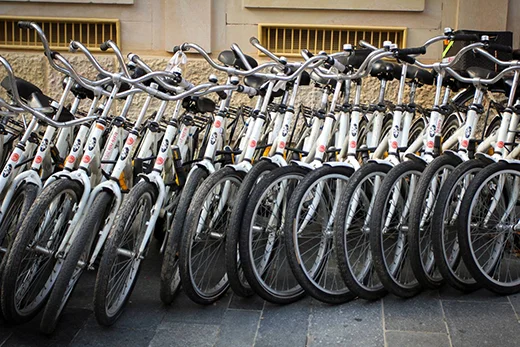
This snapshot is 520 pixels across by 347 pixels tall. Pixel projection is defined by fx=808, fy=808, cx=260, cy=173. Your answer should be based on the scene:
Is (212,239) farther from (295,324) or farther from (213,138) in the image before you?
(295,324)

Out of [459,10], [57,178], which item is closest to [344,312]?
[57,178]

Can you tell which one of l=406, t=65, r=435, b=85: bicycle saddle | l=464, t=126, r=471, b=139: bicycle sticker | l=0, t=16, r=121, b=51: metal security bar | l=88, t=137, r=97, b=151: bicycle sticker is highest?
l=0, t=16, r=121, b=51: metal security bar

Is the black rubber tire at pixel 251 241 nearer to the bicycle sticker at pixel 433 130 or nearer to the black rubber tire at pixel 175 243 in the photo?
the black rubber tire at pixel 175 243

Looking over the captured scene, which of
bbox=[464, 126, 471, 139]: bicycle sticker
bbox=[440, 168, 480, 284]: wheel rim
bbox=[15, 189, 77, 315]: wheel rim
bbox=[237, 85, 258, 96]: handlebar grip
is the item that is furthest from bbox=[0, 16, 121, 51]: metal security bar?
bbox=[440, 168, 480, 284]: wheel rim

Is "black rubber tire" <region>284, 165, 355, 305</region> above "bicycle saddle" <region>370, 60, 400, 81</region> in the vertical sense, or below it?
below

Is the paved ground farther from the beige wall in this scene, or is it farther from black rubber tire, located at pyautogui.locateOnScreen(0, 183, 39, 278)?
the beige wall

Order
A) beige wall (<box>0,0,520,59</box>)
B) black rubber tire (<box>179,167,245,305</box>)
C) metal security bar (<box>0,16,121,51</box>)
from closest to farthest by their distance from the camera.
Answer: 1. black rubber tire (<box>179,167,245,305</box>)
2. beige wall (<box>0,0,520,59</box>)
3. metal security bar (<box>0,16,121,51</box>)

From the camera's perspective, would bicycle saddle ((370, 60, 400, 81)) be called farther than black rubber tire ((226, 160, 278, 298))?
Yes

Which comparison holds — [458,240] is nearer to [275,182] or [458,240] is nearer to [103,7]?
[275,182]

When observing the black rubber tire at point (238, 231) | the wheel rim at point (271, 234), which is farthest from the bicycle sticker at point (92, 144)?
the wheel rim at point (271, 234)

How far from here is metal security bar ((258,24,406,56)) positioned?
25.9 ft

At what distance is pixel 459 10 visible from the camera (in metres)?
7.81

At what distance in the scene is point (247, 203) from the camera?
4.78 metres

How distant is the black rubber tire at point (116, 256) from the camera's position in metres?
4.43
